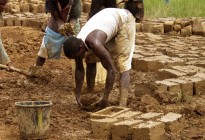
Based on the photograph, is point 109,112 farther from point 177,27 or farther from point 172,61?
point 177,27

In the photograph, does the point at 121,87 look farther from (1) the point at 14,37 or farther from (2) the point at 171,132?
(1) the point at 14,37

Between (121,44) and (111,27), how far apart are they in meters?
0.28

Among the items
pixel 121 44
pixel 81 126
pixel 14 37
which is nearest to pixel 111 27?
pixel 121 44

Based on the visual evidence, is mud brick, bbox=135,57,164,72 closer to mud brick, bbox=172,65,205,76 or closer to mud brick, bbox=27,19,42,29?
mud brick, bbox=172,65,205,76

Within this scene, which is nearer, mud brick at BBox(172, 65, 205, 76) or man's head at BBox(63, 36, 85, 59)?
man's head at BBox(63, 36, 85, 59)

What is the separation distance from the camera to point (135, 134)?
5.00 metres

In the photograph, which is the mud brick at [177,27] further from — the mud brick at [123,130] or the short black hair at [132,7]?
the mud brick at [123,130]

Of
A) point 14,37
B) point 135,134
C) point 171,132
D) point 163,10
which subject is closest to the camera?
point 135,134

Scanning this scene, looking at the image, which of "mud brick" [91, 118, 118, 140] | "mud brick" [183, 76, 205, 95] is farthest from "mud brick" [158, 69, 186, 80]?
"mud brick" [91, 118, 118, 140]

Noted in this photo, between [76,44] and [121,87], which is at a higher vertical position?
[76,44]

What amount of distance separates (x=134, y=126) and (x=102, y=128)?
0.31 metres

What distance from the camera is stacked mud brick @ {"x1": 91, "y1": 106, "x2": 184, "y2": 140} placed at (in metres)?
5.00

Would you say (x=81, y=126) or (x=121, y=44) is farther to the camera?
(x=121, y=44)

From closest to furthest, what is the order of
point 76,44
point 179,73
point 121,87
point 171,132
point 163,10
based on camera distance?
point 171,132
point 76,44
point 121,87
point 179,73
point 163,10
